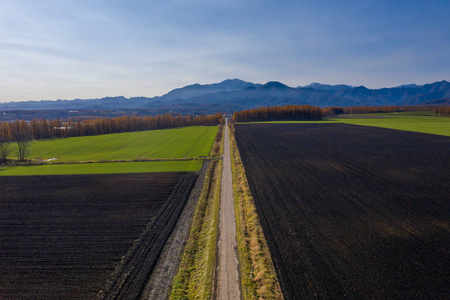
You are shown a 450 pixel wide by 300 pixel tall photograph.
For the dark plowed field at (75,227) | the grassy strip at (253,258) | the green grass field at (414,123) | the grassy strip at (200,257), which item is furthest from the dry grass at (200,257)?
the green grass field at (414,123)

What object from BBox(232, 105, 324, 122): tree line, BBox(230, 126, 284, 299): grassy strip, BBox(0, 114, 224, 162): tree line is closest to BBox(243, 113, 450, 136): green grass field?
BBox(232, 105, 324, 122): tree line

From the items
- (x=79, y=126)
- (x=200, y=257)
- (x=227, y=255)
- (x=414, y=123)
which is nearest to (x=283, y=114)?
(x=414, y=123)

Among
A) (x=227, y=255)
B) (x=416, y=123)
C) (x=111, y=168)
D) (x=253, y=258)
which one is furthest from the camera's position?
(x=416, y=123)

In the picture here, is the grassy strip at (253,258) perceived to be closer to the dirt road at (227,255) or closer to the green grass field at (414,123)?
the dirt road at (227,255)

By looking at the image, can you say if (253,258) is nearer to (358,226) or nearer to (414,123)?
(358,226)

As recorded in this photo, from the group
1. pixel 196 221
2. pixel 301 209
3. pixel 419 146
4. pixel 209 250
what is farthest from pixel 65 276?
pixel 419 146
